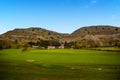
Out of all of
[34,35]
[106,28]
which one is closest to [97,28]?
[106,28]

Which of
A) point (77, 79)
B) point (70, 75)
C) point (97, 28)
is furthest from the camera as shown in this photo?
point (97, 28)

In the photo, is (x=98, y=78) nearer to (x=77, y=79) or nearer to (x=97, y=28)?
(x=77, y=79)

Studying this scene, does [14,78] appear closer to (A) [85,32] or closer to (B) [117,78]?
(B) [117,78]

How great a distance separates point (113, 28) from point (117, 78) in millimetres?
172596

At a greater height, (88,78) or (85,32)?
(85,32)

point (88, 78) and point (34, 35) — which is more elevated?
point (34, 35)

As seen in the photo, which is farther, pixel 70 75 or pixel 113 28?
pixel 113 28

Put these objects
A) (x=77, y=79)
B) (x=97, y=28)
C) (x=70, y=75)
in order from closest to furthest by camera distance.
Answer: (x=77, y=79) → (x=70, y=75) → (x=97, y=28)

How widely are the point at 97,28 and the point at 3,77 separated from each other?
564 feet

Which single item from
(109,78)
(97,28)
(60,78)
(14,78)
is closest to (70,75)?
(60,78)

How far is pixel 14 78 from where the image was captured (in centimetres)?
2395

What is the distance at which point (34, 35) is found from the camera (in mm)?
198500

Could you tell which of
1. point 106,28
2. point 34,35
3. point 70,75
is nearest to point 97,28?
point 106,28

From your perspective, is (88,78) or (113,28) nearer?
(88,78)
